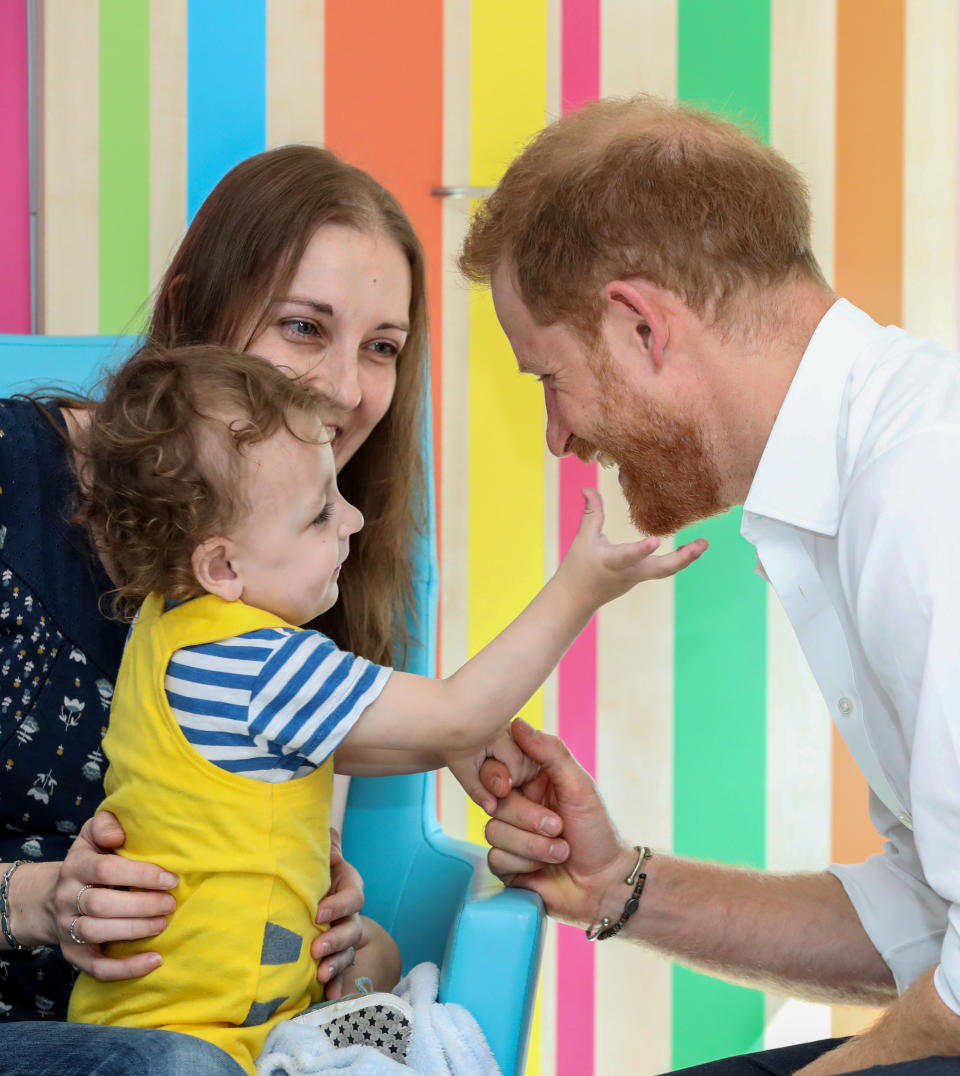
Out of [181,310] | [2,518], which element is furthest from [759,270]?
[2,518]

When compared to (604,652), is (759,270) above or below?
above

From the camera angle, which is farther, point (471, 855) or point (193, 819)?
point (471, 855)

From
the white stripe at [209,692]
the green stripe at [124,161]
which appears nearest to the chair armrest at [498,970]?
the white stripe at [209,692]

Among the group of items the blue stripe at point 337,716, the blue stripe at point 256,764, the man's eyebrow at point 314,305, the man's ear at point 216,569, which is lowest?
the blue stripe at point 256,764

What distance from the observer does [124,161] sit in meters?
2.24

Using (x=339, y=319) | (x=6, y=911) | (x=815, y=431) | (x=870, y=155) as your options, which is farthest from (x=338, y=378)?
(x=870, y=155)

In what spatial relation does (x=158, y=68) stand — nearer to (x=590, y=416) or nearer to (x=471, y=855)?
(x=590, y=416)

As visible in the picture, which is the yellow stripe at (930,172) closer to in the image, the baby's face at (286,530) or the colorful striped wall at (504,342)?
the colorful striped wall at (504,342)

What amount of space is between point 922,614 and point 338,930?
665mm

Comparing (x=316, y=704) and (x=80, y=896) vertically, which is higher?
(x=316, y=704)

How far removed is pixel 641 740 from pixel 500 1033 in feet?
4.55

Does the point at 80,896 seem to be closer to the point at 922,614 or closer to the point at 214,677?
the point at 214,677

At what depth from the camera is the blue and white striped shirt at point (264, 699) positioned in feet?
3.77

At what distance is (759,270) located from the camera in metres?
1.29
